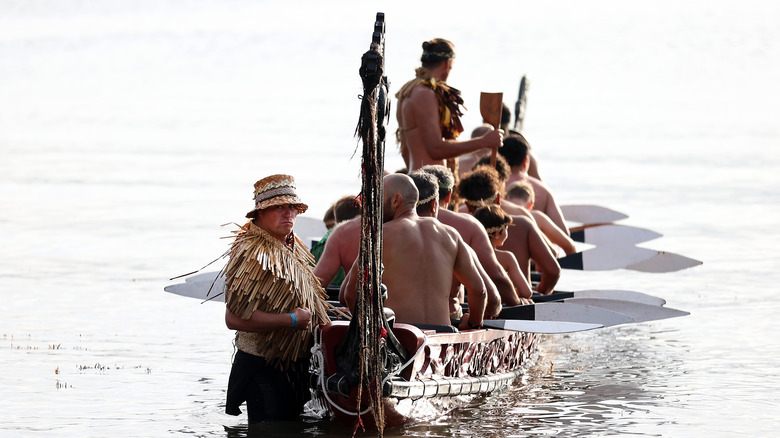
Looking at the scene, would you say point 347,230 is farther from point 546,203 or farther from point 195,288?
point 546,203

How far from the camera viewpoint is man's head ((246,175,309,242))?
8.17 m

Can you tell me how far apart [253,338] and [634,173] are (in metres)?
21.2

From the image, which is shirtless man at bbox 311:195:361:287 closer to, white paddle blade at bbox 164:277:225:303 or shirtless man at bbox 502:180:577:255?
white paddle blade at bbox 164:277:225:303

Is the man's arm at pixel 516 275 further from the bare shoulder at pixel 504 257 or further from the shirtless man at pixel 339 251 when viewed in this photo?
the shirtless man at pixel 339 251

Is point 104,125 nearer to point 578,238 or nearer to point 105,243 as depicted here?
point 105,243

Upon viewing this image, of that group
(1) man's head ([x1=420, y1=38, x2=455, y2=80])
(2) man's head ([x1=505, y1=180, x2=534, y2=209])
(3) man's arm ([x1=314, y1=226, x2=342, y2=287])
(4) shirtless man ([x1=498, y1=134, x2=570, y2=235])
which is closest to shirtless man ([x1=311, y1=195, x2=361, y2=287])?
(3) man's arm ([x1=314, y1=226, x2=342, y2=287])

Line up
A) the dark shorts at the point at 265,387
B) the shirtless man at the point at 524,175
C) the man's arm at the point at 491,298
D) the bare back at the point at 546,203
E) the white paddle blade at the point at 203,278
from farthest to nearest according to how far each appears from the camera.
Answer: the bare back at the point at 546,203
the shirtless man at the point at 524,175
the white paddle blade at the point at 203,278
the man's arm at the point at 491,298
the dark shorts at the point at 265,387

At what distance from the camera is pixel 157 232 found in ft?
65.1

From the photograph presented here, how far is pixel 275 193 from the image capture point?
8.17 meters

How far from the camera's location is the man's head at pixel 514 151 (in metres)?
A: 14.3

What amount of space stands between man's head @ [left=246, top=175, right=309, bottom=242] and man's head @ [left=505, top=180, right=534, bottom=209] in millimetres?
5125

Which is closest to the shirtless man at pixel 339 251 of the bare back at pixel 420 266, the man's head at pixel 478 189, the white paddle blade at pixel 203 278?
the bare back at pixel 420 266

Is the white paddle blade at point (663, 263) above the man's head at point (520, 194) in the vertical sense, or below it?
below

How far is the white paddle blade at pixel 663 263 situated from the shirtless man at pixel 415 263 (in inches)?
254
